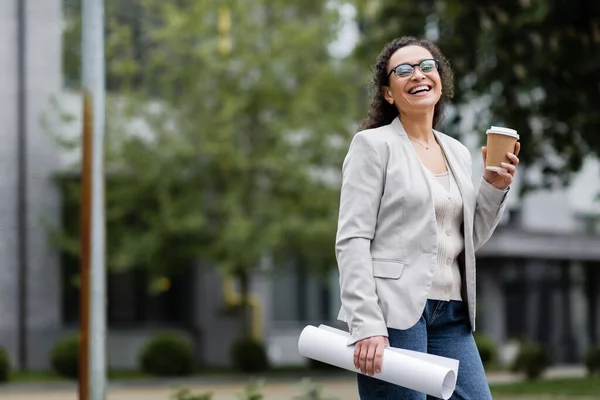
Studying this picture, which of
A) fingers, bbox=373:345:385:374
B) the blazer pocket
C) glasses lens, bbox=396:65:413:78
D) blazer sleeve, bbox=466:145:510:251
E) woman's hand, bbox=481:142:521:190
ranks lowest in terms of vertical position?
fingers, bbox=373:345:385:374

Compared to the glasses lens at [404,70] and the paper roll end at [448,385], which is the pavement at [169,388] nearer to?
the glasses lens at [404,70]

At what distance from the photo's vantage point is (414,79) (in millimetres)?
4395

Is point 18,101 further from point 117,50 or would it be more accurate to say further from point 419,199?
point 419,199

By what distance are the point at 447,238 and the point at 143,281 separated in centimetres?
2478

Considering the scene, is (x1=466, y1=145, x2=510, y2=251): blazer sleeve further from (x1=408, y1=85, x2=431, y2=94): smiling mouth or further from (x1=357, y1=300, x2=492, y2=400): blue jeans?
(x1=408, y1=85, x2=431, y2=94): smiling mouth

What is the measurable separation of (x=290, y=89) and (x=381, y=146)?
820 inches

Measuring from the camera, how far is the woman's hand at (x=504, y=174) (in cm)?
436

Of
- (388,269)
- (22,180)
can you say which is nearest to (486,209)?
(388,269)

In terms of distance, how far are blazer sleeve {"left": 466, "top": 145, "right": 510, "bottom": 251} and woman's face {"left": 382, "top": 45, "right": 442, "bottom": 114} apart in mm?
369

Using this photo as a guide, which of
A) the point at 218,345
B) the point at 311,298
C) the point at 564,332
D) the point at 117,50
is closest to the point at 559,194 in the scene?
the point at 564,332

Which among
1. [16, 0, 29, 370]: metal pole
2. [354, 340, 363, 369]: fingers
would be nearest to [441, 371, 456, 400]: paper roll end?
[354, 340, 363, 369]: fingers

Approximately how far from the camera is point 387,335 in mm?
4168

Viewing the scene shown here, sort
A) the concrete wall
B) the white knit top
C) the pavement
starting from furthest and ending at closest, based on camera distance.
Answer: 1. the concrete wall
2. the pavement
3. the white knit top

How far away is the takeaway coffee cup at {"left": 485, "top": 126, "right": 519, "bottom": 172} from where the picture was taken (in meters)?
4.30
